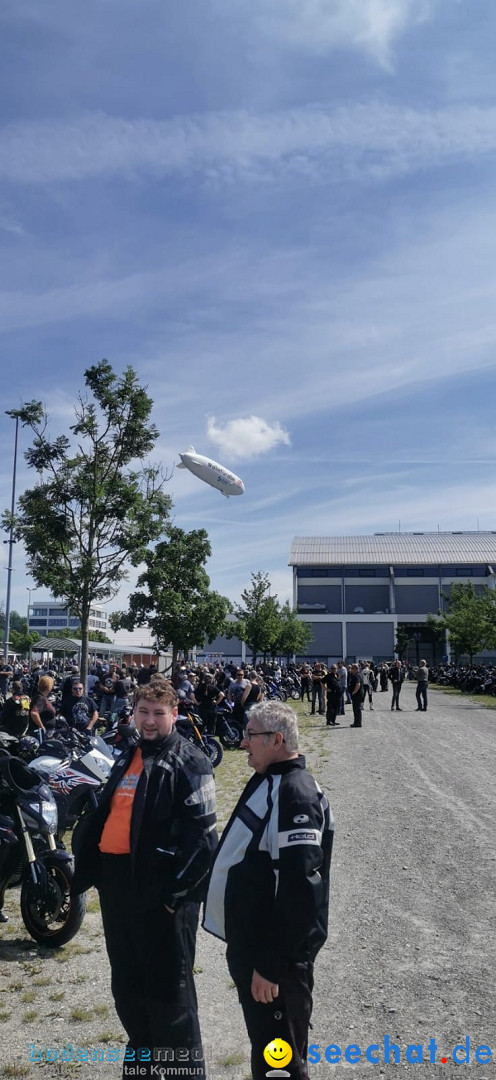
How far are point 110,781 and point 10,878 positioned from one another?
261 cm

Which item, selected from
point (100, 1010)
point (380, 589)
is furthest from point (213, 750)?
point (380, 589)

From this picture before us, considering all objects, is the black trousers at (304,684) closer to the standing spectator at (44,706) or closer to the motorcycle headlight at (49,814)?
the standing spectator at (44,706)

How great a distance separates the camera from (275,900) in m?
2.44

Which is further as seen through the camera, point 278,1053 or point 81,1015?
point 81,1015

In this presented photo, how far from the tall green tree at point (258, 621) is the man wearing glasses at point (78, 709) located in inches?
1275

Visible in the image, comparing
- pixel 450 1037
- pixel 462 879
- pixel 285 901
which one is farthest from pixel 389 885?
pixel 285 901

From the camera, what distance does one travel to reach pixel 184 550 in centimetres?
2728

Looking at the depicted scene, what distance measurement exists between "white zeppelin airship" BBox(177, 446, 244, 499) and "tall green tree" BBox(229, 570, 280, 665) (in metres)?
7.38

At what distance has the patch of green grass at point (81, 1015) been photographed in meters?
3.85

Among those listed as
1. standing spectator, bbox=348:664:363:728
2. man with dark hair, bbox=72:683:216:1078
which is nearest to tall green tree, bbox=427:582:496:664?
standing spectator, bbox=348:664:363:728

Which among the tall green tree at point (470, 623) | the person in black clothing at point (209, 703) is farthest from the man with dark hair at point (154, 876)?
the tall green tree at point (470, 623)

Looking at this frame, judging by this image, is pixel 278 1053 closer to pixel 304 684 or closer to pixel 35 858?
pixel 35 858

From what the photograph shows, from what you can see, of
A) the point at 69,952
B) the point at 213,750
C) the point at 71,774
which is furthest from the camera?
the point at 213,750

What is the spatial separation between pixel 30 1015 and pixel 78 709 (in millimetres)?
6718
